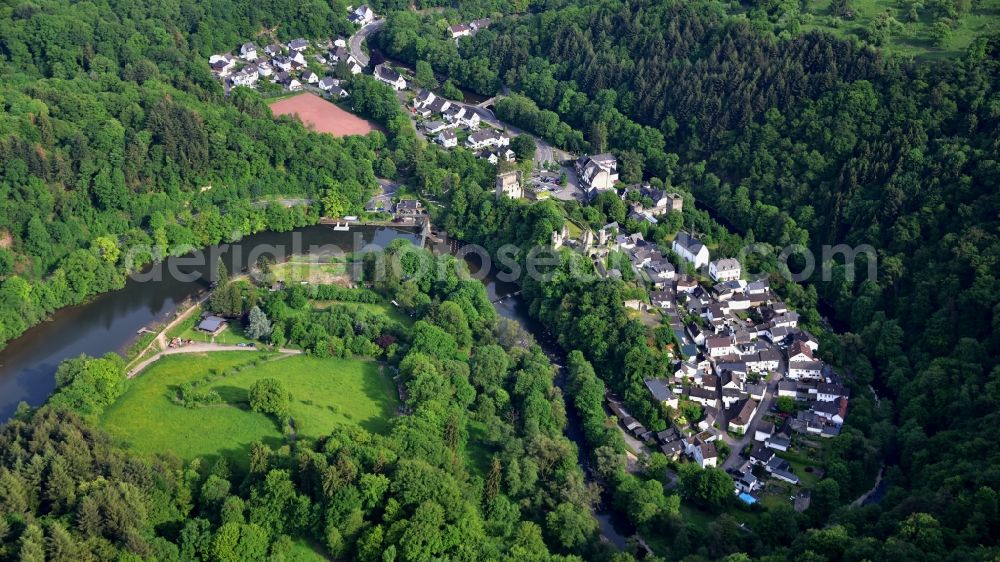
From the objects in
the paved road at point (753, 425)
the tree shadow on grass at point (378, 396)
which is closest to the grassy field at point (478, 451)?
the tree shadow on grass at point (378, 396)

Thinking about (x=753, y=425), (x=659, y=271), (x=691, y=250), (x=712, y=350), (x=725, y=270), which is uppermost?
(x=691, y=250)

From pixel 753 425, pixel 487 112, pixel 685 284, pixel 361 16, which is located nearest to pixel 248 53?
pixel 361 16

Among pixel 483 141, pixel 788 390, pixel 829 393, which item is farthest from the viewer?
pixel 483 141

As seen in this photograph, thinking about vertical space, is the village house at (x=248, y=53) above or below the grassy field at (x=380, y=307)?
above

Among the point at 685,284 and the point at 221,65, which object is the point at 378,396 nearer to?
the point at 685,284

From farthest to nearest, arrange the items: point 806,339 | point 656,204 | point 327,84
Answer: point 327,84 → point 656,204 → point 806,339

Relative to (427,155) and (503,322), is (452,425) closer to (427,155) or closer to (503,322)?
(503,322)

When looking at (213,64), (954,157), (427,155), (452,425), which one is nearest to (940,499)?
(452,425)

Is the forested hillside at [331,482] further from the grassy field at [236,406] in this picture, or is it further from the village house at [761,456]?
the village house at [761,456]
